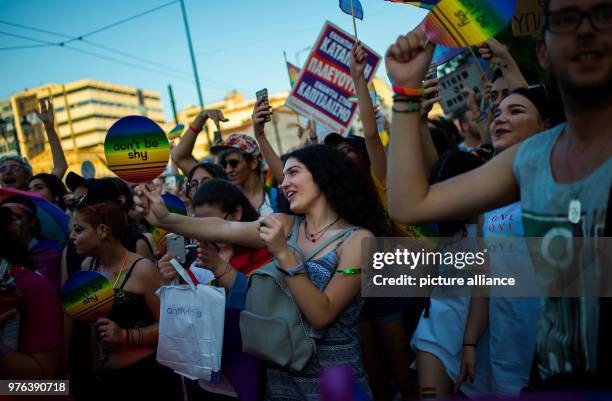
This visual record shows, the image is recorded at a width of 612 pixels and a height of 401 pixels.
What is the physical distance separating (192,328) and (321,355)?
Result: 2.07 ft

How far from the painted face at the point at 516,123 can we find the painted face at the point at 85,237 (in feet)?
7.41

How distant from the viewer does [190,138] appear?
4512 mm

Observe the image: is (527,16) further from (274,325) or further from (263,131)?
(263,131)

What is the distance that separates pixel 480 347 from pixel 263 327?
3.53 feet

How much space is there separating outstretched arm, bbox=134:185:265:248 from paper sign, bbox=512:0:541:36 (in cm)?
163

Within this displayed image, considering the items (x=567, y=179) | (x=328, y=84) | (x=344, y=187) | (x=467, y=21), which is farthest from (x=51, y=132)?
(x=567, y=179)

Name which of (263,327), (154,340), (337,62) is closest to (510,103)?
(263,327)

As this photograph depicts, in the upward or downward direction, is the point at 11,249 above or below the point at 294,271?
above

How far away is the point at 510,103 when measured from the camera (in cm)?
242

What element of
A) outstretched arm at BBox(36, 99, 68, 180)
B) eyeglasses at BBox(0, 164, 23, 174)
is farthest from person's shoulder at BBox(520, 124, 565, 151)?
eyeglasses at BBox(0, 164, 23, 174)

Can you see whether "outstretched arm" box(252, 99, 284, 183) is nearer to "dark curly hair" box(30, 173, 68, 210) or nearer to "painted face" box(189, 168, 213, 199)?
"painted face" box(189, 168, 213, 199)

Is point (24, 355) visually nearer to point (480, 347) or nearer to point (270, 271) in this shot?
point (270, 271)

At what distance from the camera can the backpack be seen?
2.06 metres

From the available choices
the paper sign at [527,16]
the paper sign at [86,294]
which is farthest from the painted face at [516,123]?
the paper sign at [86,294]
